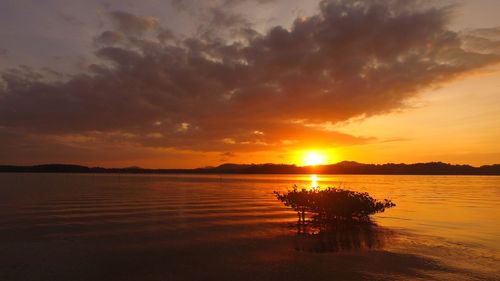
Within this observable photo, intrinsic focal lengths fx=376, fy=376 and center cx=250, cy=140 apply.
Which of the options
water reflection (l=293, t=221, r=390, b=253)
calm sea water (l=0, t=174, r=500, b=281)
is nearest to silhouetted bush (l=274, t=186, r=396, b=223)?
water reflection (l=293, t=221, r=390, b=253)

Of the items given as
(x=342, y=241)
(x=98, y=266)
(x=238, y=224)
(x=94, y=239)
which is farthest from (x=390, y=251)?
(x=94, y=239)

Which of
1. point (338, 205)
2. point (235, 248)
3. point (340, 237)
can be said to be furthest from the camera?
point (338, 205)

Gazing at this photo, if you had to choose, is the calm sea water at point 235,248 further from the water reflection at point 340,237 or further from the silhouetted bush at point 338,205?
the silhouetted bush at point 338,205

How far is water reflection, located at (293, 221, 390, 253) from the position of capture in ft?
72.4

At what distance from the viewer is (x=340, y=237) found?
83.9ft

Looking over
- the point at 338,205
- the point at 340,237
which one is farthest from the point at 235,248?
the point at 338,205

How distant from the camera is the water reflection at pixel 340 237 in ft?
72.4

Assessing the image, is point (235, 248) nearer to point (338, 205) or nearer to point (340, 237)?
point (340, 237)

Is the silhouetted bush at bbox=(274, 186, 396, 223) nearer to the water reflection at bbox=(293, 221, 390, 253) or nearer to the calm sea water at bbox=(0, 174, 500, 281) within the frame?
the water reflection at bbox=(293, 221, 390, 253)

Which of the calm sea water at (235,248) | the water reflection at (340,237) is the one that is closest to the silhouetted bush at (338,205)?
the water reflection at (340,237)

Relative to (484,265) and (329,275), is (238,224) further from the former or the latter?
(484,265)

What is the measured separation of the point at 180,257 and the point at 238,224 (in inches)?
476

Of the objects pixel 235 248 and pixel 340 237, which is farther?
pixel 340 237

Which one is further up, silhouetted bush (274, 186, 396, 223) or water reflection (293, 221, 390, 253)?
silhouetted bush (274, 186, 396, 223)
